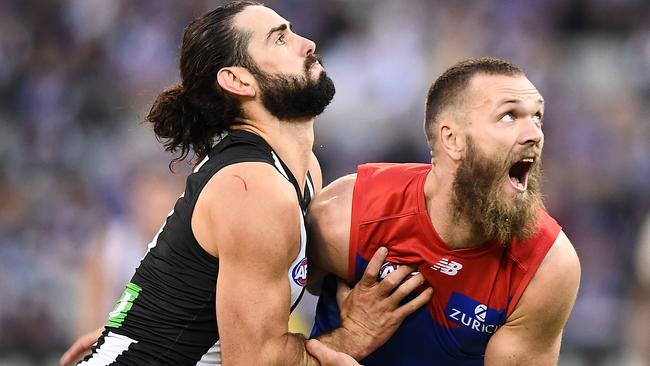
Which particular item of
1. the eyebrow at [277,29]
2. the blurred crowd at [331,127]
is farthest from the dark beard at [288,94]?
the blurred crowd at [331,127]

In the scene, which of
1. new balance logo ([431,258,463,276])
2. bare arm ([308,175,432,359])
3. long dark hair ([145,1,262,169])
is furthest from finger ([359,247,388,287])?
long dark hair ([145,1,262,169])

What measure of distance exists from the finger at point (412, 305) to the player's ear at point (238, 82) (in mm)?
1120

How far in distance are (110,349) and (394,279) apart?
4.16ft

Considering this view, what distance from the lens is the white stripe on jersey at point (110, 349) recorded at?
4535 millimetres

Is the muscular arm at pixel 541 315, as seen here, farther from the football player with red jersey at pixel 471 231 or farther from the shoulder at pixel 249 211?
the shoulder at pixel 249 211

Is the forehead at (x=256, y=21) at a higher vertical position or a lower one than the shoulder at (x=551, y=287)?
higher

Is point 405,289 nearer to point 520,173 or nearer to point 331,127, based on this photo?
point 520,173

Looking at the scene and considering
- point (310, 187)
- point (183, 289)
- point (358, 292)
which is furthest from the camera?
point (310, 187)

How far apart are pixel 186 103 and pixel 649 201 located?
19.4 feet

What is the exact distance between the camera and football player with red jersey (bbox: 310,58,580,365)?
14.0 feet

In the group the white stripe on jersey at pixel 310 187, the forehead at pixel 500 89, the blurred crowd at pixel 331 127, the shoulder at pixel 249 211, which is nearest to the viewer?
the shoulder at pixel 249 211

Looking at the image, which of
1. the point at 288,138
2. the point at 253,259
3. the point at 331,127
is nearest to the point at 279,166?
the point at 288,138

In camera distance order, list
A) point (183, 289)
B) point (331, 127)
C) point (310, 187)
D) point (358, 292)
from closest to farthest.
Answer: point (183, 289) → point (358, 292) → point (310, 187) → point (331, 127)

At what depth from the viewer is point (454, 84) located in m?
4.40
